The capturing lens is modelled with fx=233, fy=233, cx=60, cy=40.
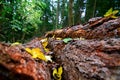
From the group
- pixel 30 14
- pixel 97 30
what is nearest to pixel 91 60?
pixel 97 30

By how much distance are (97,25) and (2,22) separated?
5870mm

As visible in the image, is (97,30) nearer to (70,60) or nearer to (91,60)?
(70,60)

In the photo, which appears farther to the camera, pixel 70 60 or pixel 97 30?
pixel 97 30

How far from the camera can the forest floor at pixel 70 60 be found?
2292 millimetres

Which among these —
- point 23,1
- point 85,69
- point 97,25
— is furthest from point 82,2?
point 85,69

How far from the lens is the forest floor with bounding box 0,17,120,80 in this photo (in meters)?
2.29

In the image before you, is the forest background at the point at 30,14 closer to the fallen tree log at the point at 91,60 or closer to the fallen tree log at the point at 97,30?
the fallen tree log at the point at 97,30

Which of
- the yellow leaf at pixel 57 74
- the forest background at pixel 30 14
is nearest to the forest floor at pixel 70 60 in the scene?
the yellow leaf at pixel 57 74

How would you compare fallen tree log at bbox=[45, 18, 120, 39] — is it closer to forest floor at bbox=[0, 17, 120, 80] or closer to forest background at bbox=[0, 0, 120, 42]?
forest floor at bbox=[0, 17, 120, 80]

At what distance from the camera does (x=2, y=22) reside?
9438mm

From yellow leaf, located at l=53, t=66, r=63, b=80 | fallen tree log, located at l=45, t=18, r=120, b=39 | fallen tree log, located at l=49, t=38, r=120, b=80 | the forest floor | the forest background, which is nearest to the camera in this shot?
the forest floor

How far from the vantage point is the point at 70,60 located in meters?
3.16

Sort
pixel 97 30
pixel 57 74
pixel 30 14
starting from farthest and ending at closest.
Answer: pixel 30 14 < pixel 97 30 < pixel 57 74

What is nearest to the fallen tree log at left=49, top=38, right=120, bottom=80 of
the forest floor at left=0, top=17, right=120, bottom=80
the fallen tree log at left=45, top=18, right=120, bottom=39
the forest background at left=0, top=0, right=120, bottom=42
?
the forest floor at left=0, top=17, right=120, bottom=80
